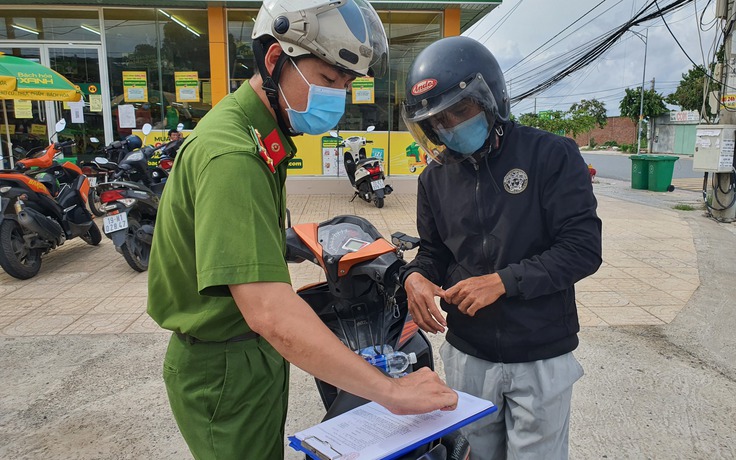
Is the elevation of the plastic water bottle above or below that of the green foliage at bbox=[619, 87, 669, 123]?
below

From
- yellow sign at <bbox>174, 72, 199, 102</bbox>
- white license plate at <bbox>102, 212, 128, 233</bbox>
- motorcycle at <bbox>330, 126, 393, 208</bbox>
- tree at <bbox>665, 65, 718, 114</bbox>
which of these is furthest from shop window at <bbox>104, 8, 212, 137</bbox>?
tree at <bbox>665, 65, 718, 114</bbox>

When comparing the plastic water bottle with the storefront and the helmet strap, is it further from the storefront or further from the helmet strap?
the storefront

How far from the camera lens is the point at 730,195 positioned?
364 inches

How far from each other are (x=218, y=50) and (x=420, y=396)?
36.3 ft

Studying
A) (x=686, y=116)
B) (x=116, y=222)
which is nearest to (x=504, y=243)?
→ (x=116, y=222)

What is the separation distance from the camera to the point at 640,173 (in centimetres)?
1481

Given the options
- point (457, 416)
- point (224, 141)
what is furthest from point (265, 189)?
point (457, 416)

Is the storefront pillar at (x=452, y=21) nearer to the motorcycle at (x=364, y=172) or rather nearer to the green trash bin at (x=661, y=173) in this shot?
the motorcycle at (x=364, y=172)

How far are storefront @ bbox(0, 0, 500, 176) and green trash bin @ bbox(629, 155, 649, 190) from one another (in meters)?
6.46

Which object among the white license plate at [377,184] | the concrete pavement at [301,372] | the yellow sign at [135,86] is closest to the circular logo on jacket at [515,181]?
the concrete pavement at [301,372]

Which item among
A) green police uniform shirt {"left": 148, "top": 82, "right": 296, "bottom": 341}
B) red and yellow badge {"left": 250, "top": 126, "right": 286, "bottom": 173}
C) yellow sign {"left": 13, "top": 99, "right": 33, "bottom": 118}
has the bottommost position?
green police uniform shirt {"left": 148, "top": 82, "right": 296, "bottom": 341}

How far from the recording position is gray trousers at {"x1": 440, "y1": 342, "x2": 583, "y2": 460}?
5.42ft

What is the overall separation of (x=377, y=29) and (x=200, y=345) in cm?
96

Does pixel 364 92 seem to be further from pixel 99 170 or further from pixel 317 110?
pixel 317 110
